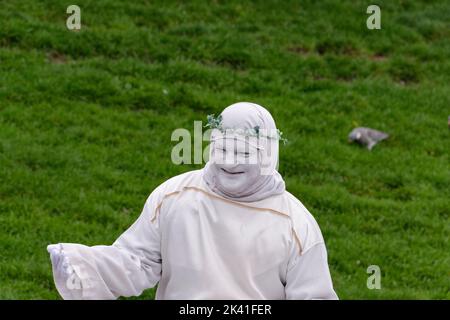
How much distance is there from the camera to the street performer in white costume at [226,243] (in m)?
4.79

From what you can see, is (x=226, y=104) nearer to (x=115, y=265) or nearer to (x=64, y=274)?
(x=115, y=265)

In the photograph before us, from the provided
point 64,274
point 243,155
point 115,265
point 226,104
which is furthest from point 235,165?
point 226,104

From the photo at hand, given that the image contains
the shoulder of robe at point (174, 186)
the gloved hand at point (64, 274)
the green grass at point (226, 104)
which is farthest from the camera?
the green grass at point (226, 104)

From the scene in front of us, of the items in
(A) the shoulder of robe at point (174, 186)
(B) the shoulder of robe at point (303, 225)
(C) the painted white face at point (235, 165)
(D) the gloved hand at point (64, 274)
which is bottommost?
(D) the gloved hand at point (64, 274)

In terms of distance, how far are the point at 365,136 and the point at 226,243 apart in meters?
5.78

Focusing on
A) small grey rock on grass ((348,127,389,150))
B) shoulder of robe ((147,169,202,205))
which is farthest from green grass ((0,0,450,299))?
shoulder of robe ((147,169,202,205))

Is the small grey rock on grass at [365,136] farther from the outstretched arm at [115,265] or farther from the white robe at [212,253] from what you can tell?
the outstretched arm at [115,265]

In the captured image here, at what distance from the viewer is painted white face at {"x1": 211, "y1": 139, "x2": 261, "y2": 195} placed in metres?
4.81

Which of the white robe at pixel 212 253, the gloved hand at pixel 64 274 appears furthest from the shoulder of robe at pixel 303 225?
the gloved hand at pixel 64 274

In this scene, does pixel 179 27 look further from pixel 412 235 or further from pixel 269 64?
pixel 412 235

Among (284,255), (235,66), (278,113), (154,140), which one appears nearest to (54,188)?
(154,140)

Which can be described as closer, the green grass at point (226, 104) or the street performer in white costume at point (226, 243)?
the street performer in white costume at point (226, 243)

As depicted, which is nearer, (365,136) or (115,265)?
(115,265)

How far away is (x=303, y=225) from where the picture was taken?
16.0ft
